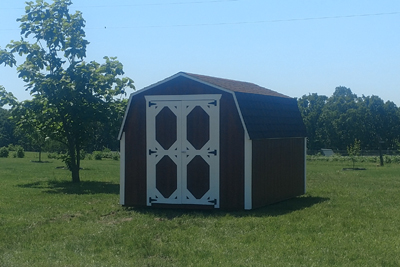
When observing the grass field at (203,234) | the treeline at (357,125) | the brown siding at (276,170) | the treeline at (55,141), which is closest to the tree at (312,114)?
the treeline at (357,125)

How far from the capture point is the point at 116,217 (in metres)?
11.8

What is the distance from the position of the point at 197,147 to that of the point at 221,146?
57 centimetres

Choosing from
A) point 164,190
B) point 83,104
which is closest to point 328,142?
point 83,104

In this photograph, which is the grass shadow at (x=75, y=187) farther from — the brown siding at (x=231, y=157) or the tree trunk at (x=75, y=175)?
the brown siding at (x=231, y=157)

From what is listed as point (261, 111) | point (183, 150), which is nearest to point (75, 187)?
point (183, 150)

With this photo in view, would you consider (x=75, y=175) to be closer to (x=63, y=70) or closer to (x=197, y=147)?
(x=63, y=70)

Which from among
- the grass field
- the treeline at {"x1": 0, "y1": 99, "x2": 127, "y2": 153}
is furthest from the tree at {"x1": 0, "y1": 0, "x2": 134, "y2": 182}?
the grass field

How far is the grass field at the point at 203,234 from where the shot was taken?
767 centimetres

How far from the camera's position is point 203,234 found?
9.40m

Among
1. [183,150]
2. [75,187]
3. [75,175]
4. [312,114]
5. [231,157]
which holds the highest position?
[312,114]

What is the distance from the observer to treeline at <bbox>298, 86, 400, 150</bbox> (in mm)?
72062

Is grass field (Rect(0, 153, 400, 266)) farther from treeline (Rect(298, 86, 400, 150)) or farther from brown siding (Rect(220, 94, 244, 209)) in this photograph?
treeline (Rect(298, 86, 400, 150))

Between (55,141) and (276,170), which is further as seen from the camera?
(55,141)

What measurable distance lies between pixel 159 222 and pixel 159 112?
10.4 ft
